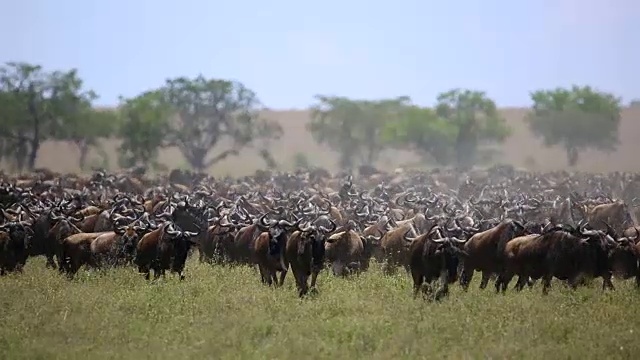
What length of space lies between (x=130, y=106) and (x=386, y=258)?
184 ft

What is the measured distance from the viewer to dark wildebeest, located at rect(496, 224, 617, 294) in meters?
14.3

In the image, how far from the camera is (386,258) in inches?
711

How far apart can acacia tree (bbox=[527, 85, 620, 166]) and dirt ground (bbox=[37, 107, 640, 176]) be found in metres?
2.55

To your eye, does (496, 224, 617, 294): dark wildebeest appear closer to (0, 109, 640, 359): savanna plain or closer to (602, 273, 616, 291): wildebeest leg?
(602, 273, 616, 291): wildebeest leg

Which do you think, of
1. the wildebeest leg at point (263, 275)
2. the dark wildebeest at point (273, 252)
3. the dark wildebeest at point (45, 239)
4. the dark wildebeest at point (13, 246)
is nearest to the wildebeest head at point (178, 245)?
the dark wildebeest at point (273, 252)

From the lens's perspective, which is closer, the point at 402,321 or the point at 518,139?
the point at 402,321

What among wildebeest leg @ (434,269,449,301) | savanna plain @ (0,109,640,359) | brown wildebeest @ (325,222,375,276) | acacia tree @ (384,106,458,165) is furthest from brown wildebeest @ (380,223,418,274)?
acacia tree @ (384,106,458,165)

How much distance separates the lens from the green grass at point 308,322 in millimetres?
11320

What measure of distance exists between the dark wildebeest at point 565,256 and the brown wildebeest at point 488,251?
0.61 metres

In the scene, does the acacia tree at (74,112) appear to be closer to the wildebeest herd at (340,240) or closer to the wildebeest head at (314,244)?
the wildebeest herd at (340,240)

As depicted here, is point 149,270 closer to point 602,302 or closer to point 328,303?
point 328,303

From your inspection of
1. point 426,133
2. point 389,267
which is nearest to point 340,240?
point 389,267

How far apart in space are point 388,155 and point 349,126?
100ft

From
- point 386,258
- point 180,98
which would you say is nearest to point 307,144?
point 180,98
